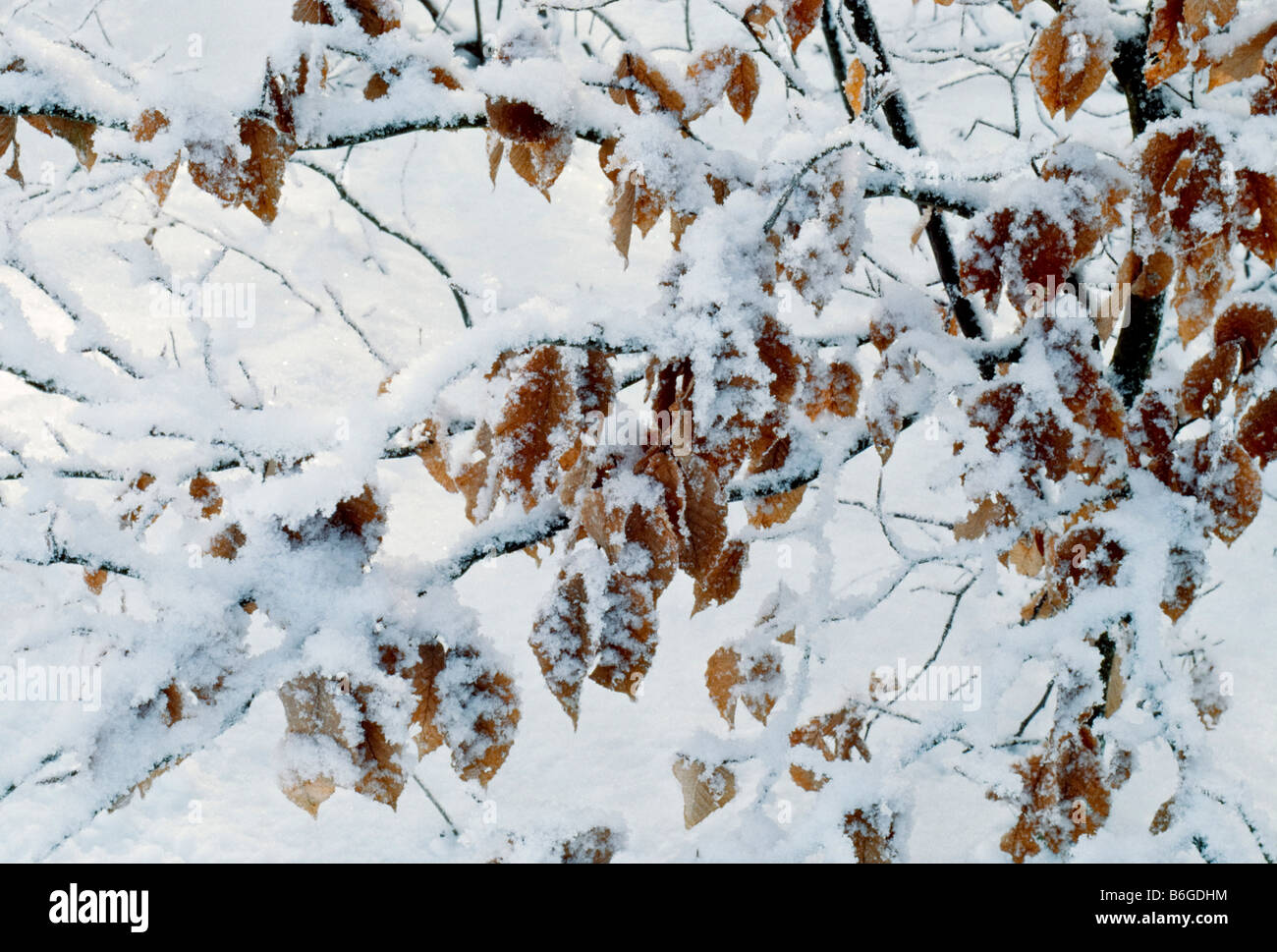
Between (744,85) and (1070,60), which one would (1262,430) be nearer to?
(1070,60)

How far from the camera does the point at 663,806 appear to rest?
7.74 feet

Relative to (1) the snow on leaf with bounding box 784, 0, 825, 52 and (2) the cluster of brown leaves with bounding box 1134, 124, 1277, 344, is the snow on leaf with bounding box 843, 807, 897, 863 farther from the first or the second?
(1) the snow on leaf with bounding box 784, 0, 825, 52

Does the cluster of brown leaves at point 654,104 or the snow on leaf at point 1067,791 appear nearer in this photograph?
the cluster of brown leaves at point 654,104

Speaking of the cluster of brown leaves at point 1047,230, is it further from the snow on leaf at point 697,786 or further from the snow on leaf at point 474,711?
the snow on leaf at point 697,786

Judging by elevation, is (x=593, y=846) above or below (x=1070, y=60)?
below

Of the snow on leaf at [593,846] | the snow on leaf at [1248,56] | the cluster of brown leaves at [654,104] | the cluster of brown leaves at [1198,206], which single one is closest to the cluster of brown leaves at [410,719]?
the snow on leaf at [593,846]

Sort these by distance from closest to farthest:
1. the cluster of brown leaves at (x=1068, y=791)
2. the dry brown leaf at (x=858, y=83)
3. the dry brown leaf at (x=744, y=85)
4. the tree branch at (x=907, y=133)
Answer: the dry brown leaf at (x=744, y=85) < the dry brown leaf at (x=858, y=83) < the cluster of brown leaves at (x=1068, y=791) < the tree branch at (x=907, y=133)

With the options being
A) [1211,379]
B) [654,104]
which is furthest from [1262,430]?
[654,104]

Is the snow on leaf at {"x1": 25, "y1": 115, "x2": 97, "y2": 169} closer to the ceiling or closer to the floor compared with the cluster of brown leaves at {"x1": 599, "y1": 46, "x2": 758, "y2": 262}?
closer to the ceiling

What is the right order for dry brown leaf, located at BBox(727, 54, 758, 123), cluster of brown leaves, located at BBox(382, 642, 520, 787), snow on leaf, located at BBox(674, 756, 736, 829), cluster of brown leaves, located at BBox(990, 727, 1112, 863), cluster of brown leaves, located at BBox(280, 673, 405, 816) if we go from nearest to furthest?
cluster of brown leaves, located at BBox(280, 673, 405, 816), cluster of brown leaves, located at BBox(382, 642, 520, 787), dry brown leaf, located at BBox(727, 54, 758, 123), snow on leaf, located at BBox(674, 756, 736, 829), cluster of brown leaves, located at BBox(990, 727, 1112, 863)

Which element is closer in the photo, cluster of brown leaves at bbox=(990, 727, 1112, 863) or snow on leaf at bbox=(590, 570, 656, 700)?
snow on leaf at bbox=(590, 570, 656, 700)

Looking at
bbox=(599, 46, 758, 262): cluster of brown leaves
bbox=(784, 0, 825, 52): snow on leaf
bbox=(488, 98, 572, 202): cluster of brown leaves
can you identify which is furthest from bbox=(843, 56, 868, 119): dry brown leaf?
bbox=(488, 98, 572, 202): cluster of brown leaves

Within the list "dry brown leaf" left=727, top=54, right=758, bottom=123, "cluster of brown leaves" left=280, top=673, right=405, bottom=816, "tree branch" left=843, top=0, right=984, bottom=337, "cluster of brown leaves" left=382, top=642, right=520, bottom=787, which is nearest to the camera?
"cluster of brown leaves" left=280, top=673, right=405, bottom=816
